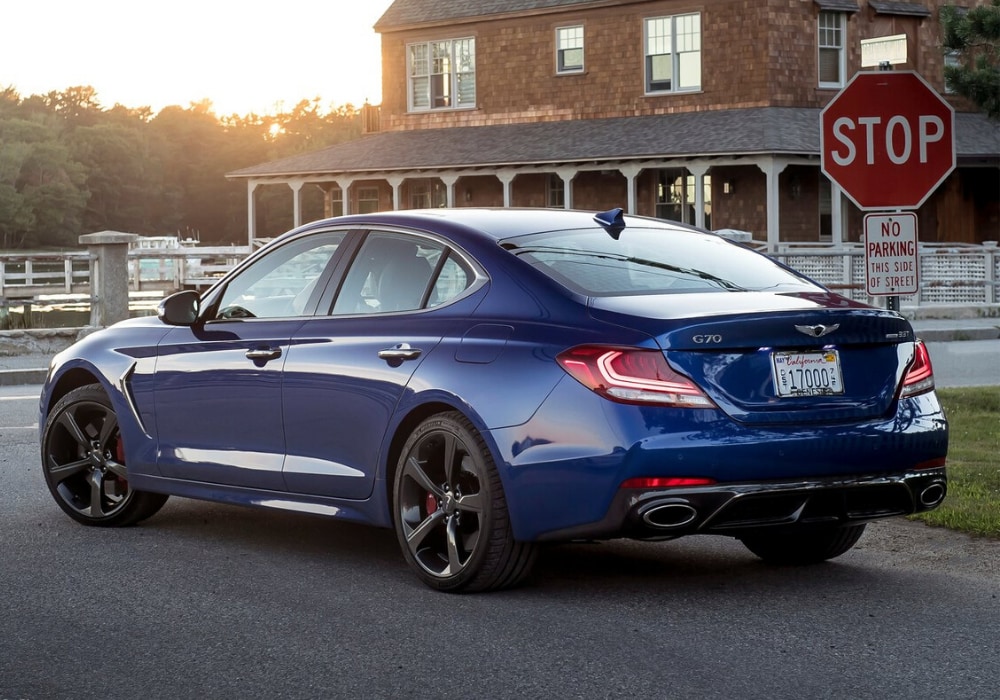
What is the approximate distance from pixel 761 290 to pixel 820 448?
2.99 ft

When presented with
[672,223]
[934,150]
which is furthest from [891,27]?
[672,223]

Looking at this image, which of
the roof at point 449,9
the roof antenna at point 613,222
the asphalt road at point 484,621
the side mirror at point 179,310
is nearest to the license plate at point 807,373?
the asphalt road at point 484,621

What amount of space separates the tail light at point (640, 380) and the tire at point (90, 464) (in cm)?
334

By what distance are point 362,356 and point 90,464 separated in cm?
230

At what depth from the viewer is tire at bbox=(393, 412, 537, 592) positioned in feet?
20.3

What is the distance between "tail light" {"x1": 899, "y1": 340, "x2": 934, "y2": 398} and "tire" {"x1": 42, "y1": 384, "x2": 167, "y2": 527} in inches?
159

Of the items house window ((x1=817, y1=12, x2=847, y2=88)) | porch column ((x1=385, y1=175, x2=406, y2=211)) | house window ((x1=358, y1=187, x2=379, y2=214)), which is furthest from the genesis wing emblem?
house window ((x1=358, y1=187, x2=379, y2=214))

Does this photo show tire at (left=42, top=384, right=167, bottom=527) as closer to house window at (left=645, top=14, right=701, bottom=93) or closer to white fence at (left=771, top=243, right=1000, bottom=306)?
white fence at (left=771, top=243, right=1000, bottom=306)

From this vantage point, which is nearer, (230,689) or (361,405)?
(230,689)

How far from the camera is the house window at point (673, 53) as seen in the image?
3628 cm

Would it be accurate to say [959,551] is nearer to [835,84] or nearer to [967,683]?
[967,683]

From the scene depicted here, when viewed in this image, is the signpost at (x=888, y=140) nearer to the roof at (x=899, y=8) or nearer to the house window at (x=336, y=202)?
the roof at (x=899, y=8)

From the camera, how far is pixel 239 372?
7422 mm

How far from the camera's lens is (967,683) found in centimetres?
504
